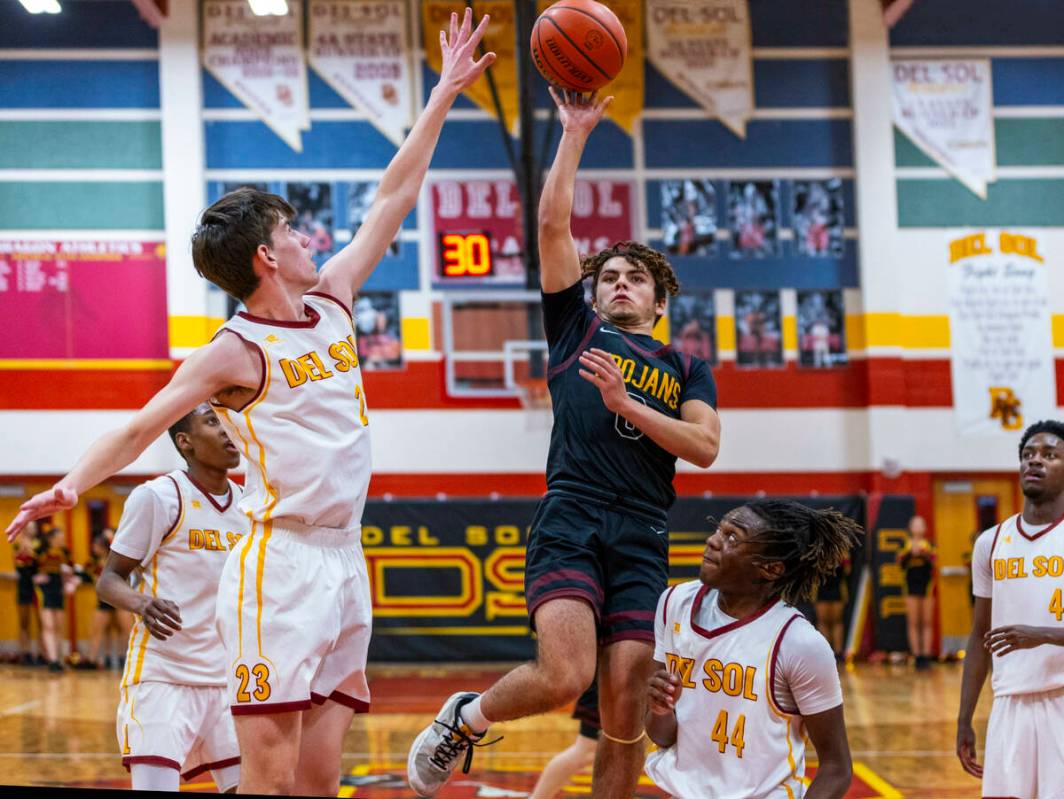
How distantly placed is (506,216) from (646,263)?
10008 millimetres

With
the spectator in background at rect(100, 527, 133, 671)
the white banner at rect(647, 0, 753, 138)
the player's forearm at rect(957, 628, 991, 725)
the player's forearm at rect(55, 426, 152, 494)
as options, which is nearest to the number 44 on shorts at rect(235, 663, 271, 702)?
the player's forearm at rect(55, 426, 152, 494)

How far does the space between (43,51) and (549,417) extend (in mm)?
7203

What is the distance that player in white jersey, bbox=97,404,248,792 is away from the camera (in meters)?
4.05

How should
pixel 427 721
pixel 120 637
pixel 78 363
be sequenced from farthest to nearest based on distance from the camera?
pixel 78 363 < pixel 120 637 < pixel 427 721

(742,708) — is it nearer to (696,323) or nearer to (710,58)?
(696,323)

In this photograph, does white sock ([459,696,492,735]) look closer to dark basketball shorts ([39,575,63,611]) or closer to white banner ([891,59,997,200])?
dark basketball shorts ([39,575,63,611])

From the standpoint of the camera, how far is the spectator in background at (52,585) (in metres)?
12.7

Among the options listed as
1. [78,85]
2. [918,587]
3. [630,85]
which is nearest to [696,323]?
[630,85]

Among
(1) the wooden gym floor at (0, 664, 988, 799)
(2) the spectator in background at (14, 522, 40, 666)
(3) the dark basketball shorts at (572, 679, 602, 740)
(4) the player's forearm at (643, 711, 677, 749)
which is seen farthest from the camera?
(2) the spectator in background at (14, 522, 40, 666)

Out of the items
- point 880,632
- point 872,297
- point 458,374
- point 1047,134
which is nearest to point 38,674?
point 458,374

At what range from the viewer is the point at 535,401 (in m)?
13.0

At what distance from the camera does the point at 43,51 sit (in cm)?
1377

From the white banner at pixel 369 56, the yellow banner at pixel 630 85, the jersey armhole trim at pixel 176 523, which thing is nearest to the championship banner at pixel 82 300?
the white banner at pixel 369 56

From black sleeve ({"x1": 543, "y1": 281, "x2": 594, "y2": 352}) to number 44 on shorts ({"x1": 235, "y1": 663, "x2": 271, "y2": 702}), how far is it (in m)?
1.49
